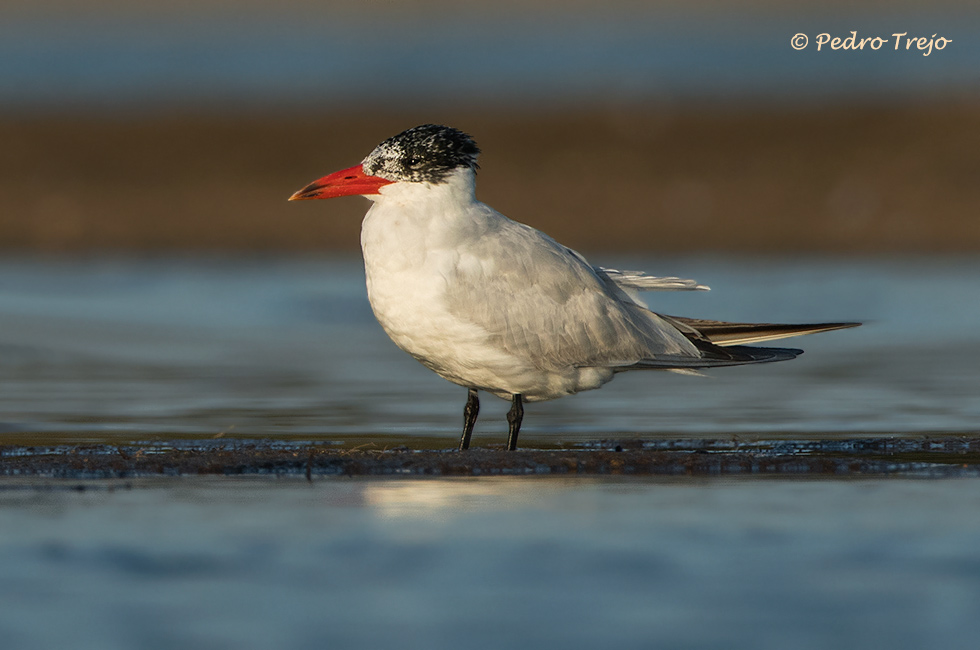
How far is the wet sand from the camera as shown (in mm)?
6938

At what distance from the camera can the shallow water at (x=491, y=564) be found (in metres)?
4.60

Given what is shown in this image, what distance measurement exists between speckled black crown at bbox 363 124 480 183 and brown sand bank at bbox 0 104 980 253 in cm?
1152

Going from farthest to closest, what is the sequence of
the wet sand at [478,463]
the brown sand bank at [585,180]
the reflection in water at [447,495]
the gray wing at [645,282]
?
the brown sand bank at [585,180], the gray wing at [645,282], the wet sand at [478,463], the reflection in water at [447,495]

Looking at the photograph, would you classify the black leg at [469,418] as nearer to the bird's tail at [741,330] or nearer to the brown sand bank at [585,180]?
the bird's tail at [741,330]

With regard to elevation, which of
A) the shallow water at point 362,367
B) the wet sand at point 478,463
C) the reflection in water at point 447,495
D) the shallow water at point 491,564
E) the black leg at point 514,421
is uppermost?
the shallow water at point 362,367

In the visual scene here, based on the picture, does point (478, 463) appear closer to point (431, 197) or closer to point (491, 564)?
point (431, 197)

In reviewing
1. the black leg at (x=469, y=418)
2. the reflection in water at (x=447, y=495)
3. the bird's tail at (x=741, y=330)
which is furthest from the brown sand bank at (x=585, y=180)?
the reflection in water at (x=447, y=495)

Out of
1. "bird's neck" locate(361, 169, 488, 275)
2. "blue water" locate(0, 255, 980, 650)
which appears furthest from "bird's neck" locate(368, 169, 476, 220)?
"blue water" locate(0, 255, 980, 650)

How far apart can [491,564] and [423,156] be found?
9.63 ft

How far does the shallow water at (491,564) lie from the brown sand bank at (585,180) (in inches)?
515

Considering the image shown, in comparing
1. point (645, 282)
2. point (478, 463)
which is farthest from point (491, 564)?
point (645, 282)

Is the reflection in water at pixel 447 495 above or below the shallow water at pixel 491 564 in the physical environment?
above

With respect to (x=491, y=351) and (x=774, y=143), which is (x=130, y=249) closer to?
(x=774, y=143)

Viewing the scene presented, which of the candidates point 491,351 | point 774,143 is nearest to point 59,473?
point 491,351
